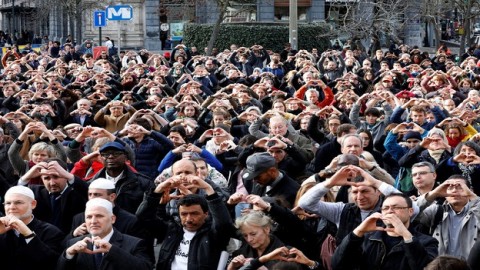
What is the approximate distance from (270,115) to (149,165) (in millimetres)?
2113

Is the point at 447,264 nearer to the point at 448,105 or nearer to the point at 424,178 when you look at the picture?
the point at 424,178

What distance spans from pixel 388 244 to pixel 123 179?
10.1 feet

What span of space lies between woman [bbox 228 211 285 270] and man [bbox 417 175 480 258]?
1352 millimetres

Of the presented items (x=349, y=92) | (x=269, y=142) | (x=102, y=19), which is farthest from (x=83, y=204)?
(x=102, y=19)

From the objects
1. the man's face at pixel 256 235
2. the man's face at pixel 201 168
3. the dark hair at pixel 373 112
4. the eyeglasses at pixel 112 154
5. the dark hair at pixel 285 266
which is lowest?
the dark hair at pixel 285 266

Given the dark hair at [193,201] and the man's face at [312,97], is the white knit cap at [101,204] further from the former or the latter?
the man's face at [312,97]

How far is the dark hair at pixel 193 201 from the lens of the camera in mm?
7977

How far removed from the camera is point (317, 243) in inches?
335

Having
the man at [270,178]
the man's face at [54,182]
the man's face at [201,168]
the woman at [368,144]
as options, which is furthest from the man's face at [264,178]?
the woman at [368,144]

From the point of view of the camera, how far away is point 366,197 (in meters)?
8.06

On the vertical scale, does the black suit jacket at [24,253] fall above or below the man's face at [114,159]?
below

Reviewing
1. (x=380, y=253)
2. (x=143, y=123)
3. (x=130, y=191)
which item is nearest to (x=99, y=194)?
(x=130, y=191)

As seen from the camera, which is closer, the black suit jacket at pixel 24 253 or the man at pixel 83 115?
the black suit jacket at pixel 24 253

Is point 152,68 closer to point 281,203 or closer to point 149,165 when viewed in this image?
point 149,165
